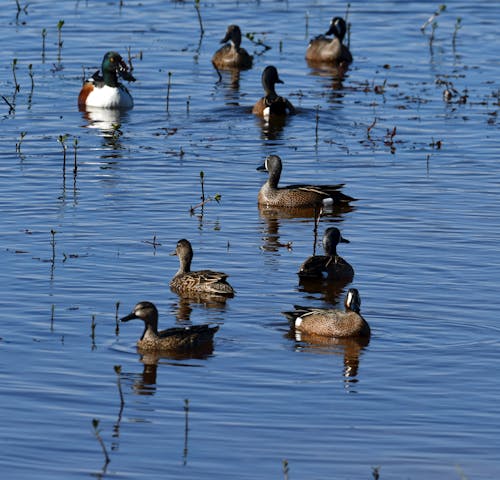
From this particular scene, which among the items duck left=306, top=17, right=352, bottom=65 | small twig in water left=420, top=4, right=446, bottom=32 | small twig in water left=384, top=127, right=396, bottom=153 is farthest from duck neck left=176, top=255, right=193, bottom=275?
small twig in water left=420, top=4, right=446, bottom=32

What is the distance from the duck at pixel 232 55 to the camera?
29672 mm

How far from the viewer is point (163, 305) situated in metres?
14.2

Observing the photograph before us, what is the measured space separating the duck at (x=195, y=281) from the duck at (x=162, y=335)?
153 cm

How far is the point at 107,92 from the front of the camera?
25500 millimetres

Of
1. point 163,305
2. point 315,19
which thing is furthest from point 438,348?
point 315,19

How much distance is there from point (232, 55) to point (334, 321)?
56.1 feet

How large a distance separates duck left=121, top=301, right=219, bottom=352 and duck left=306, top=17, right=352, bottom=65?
1798cm

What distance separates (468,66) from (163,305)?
1721cm

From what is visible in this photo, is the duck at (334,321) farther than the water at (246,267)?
Yes

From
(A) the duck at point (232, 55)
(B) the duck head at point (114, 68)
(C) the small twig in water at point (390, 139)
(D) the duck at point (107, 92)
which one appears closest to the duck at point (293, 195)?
(C) the small twig in water at point (390, 139)

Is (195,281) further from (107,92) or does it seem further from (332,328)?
(107,92)

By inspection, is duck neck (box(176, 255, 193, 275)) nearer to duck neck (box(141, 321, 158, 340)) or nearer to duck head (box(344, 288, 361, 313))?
duck neck (box(141, 321, 158, 340))

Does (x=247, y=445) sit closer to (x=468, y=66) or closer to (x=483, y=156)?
(x=483, y=156)

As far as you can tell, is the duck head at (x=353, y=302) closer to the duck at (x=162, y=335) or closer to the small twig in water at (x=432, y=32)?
the duck at (x=162, y=335)
